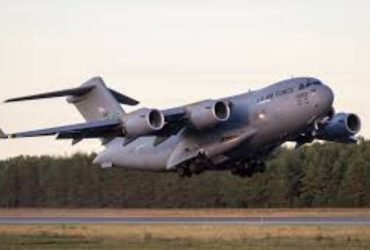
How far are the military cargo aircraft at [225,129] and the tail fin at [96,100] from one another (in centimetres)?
301

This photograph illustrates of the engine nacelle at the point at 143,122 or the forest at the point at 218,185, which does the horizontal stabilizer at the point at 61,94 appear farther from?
the forest at the point at 218,185

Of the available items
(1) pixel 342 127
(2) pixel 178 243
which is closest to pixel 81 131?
(1) pixel 342 127

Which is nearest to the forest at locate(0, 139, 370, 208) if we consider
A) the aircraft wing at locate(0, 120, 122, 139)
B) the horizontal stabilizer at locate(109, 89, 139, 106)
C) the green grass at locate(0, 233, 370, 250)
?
the horizontal stabilizer at locate(109, 89, 139, 106)

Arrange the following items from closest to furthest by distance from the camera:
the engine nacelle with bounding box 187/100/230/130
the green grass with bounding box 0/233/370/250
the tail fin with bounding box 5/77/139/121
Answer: the green grass with bounding box 0/233/370/250, the engine nacelle with bounding box 187/100/230/130, the tail fin with bounding box 5/77/139/121

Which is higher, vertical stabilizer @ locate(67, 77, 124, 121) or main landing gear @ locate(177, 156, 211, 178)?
vertical stabilizer @ locate(67, 77, 124, 121)

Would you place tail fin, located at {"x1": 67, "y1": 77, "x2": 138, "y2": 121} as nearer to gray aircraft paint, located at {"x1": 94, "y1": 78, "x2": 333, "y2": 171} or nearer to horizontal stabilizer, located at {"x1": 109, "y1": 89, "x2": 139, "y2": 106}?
horizontal stabilizer, located at {"x1": 109, "y1": 89, "x2": 139, "y2": 106}

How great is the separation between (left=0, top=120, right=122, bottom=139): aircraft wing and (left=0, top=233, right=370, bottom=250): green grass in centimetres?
873

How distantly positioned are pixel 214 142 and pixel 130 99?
8069mm

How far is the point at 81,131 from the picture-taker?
147ft

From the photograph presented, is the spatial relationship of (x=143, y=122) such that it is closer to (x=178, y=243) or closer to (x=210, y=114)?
(x=210, y=114)

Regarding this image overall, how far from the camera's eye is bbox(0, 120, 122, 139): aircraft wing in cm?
4438

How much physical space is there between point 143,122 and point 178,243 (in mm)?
10823

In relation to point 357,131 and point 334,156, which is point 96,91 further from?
point 334,156

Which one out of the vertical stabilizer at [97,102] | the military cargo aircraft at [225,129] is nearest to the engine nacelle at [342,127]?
the military cargo aircraft at [225,129]
